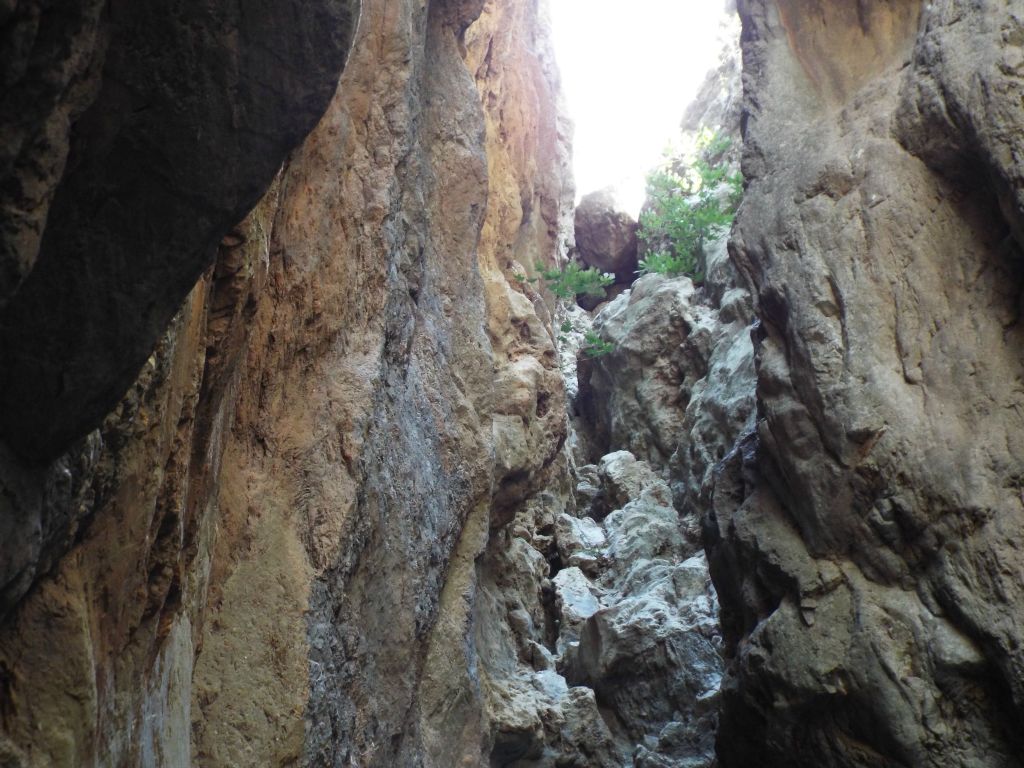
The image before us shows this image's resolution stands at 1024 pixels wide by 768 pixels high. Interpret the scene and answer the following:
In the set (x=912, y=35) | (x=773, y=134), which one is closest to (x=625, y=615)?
(x=773, y=134)

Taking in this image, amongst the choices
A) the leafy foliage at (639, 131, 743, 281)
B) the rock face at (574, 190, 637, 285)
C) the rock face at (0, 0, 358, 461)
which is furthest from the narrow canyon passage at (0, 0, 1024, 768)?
the rock face at (574, 190, 637, 285)

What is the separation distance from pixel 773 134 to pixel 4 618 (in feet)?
33.2

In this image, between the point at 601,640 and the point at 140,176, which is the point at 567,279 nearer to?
the point at 601,640

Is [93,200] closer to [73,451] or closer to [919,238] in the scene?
[73,451]

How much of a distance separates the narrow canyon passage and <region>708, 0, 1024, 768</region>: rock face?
0.03 metres

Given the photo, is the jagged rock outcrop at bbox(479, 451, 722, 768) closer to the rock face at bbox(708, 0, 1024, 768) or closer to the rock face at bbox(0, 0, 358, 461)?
the rock face at bbox(708, 0, 1024, 768)

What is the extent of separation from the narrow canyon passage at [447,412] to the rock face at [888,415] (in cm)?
3

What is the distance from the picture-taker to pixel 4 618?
8.15 feet

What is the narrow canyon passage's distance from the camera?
2404 millimetres

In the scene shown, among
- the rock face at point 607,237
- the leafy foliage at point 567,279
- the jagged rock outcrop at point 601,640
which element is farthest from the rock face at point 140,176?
the rock face at point 607,237

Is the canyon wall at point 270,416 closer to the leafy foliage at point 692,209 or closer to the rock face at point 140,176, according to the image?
the rock face at point 140,176

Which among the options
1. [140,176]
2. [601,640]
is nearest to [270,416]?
[140,176]

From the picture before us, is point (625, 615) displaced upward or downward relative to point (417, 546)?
upward

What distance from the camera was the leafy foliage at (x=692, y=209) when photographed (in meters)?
19.5
